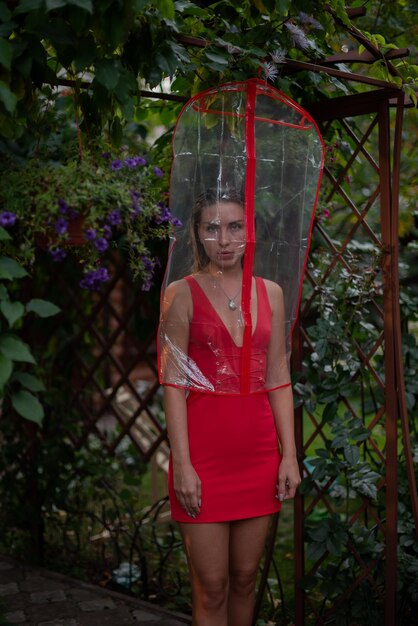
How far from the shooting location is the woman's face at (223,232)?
1.95 meters

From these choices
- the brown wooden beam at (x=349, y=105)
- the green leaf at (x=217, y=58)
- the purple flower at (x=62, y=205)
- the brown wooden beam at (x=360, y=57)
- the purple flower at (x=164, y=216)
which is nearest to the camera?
the purple flower at (x=62, y=205)

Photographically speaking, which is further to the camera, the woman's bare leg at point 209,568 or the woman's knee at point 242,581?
the woman's knee at point 242,581

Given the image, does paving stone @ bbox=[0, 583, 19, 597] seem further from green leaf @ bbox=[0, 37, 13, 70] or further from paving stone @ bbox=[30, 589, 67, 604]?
green leaf @ bbox=[0, 37, 13, 70]

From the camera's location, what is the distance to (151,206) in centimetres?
194

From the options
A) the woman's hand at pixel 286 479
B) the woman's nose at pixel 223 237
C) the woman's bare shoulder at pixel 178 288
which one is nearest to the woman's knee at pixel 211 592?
the woman's hand at pixel 286 479

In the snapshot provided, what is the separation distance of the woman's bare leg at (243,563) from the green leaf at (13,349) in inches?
34.8

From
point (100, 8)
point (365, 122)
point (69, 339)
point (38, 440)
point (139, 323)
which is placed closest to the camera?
point (100, 8)

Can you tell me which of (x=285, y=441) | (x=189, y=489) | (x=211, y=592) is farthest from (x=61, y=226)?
(x=211, y=592)

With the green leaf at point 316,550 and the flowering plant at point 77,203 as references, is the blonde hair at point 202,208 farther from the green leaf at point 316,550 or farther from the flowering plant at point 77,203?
the green leaf at point 316,550

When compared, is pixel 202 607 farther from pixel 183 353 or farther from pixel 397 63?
pixel 397 63

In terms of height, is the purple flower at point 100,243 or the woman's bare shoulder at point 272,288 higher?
the purple flower at point 100,243

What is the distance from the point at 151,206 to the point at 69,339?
76.8 inches

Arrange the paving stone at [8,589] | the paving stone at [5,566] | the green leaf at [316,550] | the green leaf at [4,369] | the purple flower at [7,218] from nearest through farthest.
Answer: the green leaf at [4,369] < the purple flower at [7,218] < the green leaf at [316,550] < the paving stone at [8,589] < the paving stone at [5,566]

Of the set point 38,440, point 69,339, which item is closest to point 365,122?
point 69,339
